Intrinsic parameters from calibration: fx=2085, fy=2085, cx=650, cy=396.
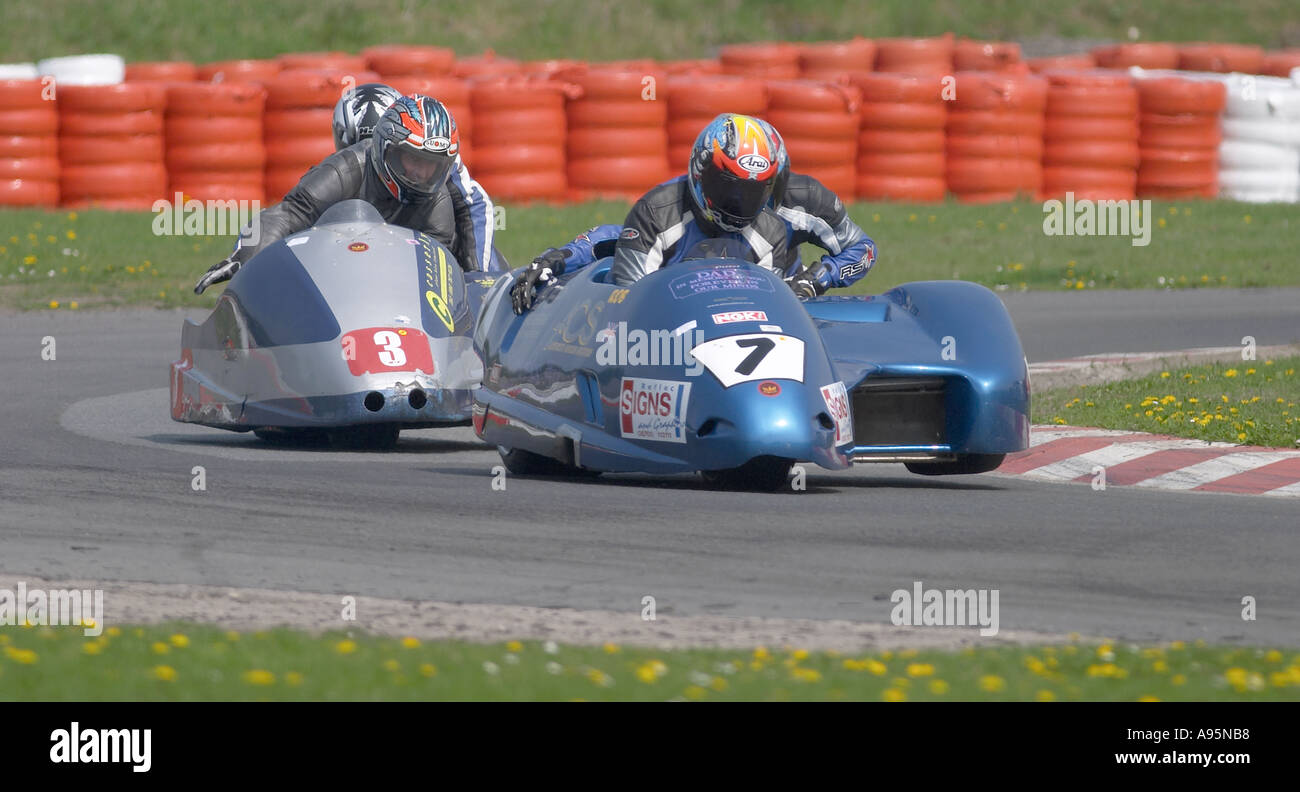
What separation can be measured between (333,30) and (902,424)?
24.8 meters

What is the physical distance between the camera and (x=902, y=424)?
7945 mm

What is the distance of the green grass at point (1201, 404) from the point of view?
9398 millimetres

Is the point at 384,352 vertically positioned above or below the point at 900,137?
below

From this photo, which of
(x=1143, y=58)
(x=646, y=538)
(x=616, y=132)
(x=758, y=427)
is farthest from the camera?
(x=1143, y=58)

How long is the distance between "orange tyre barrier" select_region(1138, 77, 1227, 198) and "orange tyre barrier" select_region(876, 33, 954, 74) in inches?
220

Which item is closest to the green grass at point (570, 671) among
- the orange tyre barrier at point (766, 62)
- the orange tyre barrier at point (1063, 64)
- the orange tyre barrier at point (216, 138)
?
the orange tyre barrier at point (216, 138)

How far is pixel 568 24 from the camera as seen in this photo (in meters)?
33.8

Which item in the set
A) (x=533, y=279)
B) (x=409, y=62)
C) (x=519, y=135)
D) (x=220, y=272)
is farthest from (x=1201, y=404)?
(x=409, y=62)

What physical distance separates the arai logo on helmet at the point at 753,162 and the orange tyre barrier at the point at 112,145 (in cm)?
1063

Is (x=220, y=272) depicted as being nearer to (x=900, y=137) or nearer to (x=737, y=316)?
(x=737, y=316)

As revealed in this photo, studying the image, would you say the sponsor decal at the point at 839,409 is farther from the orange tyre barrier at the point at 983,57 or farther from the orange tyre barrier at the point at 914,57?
the orange tyre barrier at the point at 983,57

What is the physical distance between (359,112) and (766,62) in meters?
14.3
